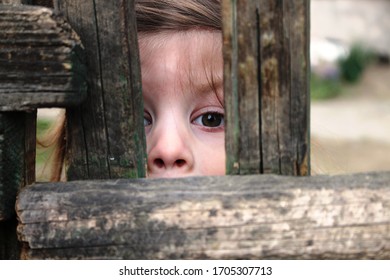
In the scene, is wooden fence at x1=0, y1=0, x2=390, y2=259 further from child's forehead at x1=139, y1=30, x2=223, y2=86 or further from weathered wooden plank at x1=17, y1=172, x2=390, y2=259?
child's forehead at x1=139, y1=30, x2=223, y2=86

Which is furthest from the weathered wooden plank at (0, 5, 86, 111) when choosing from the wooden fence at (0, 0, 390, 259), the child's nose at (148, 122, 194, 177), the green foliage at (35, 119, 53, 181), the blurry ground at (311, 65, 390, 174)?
the blurry ground at (311, 65, 390, 174)

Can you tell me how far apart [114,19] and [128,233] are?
0.44 m

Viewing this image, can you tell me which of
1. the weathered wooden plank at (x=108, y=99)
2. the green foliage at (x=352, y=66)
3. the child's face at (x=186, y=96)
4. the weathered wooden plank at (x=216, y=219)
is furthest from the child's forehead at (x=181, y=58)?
the green foliage at (x=352, y=66)

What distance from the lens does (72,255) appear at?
4.66 ft

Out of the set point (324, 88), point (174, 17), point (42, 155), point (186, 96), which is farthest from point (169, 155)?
point (324, 88)

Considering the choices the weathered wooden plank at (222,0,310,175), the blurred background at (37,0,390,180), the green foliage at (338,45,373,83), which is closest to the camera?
the weathered wooden plank at (222,0,310,175)

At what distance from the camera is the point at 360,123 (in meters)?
7.81

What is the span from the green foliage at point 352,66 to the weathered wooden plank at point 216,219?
361 inches

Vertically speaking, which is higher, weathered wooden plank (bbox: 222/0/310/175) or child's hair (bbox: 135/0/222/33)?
child's hair (bbox: 135/0/222/33)

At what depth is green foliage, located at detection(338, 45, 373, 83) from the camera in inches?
407

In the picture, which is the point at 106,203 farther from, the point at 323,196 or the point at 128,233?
the point at 323,196

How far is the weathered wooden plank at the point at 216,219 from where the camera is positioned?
1.37 meters

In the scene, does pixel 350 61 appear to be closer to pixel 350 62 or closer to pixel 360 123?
pixel 350 62

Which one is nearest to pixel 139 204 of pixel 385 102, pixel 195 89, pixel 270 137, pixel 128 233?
pixel 128 233
